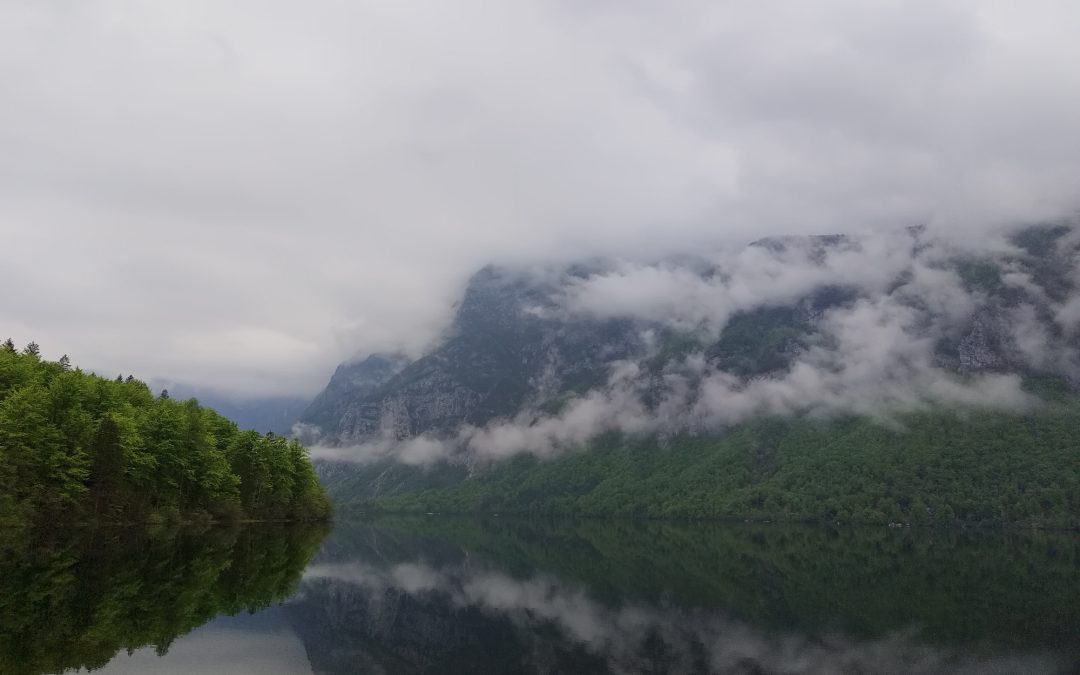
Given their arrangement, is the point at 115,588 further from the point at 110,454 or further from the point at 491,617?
the point at 110,454

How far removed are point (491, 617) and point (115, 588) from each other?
60.2 feet

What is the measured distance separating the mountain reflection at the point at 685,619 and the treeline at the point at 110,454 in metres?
22.2

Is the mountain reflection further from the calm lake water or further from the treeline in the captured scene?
the treeline

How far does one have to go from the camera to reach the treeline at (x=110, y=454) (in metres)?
58.5

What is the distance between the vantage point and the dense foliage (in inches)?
883

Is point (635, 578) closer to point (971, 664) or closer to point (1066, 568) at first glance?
point (971, 664)

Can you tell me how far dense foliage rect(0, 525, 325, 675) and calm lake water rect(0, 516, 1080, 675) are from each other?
14cm

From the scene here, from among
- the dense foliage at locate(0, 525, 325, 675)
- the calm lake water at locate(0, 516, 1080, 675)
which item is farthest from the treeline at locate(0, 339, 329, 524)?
the calm lake water at locate(0, 516, 1080, 675)

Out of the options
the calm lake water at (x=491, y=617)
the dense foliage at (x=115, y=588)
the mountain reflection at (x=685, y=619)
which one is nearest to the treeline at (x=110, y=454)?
the dense foliage at (x=115, y=588)

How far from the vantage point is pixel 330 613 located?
3647cm

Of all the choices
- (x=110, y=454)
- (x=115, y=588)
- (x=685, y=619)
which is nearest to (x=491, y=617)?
(x=685, y=619)

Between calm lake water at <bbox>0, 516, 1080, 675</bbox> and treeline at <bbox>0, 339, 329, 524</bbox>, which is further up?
treeline at <bbox>0, 339, 329, 524</bbox>

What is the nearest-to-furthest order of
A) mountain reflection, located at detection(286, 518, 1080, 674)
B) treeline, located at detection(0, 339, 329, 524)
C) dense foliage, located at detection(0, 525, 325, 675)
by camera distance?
dense foliage, located at detection(0, 525, 325, 675) < mountain reflection, located at detection(286, 518, 1080, 674) < treeline, located at detection(0, 339, 329, 524)

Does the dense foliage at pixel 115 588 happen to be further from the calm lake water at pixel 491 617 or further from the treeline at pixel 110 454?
the treeline at pixel 110 454
